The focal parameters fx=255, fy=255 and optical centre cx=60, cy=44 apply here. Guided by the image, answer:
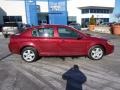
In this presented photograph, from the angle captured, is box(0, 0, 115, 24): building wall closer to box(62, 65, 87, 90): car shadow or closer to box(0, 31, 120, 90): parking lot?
box(0, 31, 120, 90): parking lot

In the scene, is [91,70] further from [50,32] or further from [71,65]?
[50,32]

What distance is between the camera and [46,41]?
1100 centimetres

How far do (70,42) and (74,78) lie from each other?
3.01 m

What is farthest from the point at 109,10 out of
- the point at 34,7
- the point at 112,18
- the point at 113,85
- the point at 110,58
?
the point at 113,85

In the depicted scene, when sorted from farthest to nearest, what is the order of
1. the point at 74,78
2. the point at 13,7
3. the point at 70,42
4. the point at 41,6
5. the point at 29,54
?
the point at 41,6, the point at 13,7, the point at 29,54, the point at 70,42, the point at 74,78

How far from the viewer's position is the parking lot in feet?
24.6

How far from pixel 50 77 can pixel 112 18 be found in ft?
225

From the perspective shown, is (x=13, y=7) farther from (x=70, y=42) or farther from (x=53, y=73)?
(x=53, y=73)

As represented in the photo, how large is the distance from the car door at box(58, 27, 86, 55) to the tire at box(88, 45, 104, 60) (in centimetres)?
34

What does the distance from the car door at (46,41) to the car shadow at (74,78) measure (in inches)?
68.4

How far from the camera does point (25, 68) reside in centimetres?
996

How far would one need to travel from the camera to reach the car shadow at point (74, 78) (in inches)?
289

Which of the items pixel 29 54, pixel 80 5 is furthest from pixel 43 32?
pixel 80 5

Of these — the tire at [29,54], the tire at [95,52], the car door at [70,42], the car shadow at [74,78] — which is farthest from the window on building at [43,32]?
the car shadow at [74,78]
